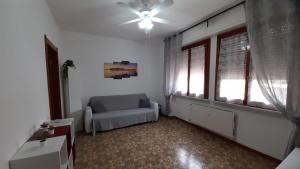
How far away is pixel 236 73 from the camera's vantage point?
8.17 feet

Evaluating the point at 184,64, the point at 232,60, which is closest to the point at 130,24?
the point at 184,64

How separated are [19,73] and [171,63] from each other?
3374 mm

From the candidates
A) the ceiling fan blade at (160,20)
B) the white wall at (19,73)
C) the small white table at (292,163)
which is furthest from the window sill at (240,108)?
the white wall at (19,73)

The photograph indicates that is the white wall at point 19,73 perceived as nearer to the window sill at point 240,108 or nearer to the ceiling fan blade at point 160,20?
the ceiling fan blade at point 160,20

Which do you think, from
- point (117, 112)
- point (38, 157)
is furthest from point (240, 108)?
point (38, 157)

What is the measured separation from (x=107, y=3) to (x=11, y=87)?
69.2 inches

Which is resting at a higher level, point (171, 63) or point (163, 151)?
point (171, 63)

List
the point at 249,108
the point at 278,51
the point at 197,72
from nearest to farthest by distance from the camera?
1. the point at 278,51
2. the point at 249,108
3. the point at 197,72

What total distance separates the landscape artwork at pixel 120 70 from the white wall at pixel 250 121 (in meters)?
2.15

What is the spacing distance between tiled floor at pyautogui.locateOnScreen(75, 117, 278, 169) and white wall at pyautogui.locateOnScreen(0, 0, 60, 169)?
3.65ft

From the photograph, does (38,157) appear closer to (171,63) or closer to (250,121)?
(250,121)

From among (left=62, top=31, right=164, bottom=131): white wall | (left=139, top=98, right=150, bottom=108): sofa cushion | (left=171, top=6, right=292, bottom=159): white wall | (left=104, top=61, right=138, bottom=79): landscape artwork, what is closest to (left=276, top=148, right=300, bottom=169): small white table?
(left=171, top=6, right=292, bottom=159): white wall

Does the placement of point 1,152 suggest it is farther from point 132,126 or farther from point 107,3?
point 132,126

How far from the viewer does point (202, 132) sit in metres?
3.10
